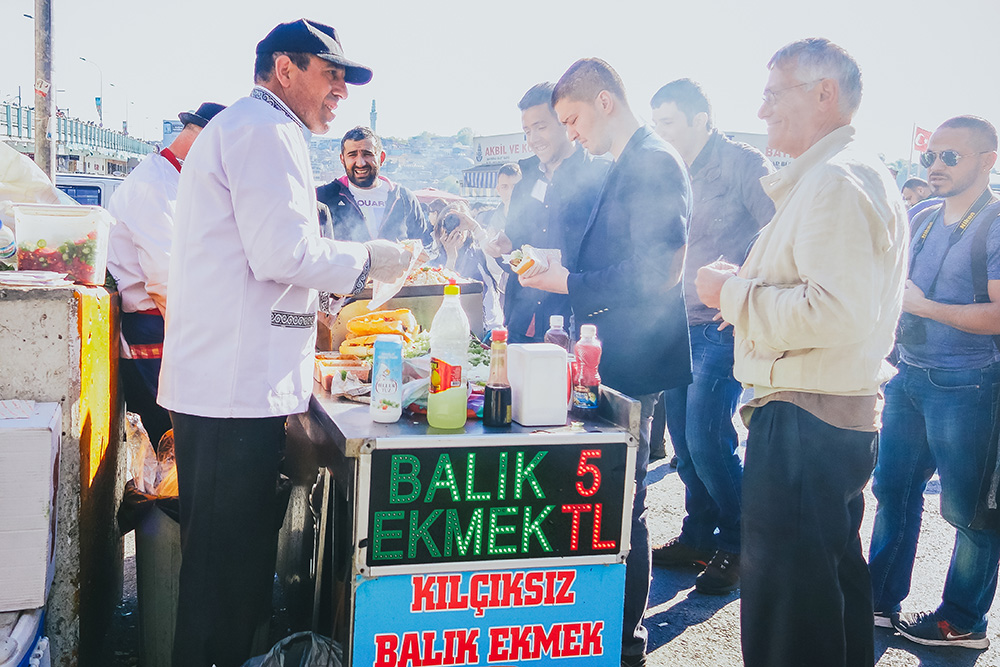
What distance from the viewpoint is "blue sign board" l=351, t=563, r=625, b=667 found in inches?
89.1


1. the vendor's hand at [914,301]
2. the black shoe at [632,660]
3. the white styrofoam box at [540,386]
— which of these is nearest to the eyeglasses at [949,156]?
the vendor's hand at [914,301]

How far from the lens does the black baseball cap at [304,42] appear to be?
96.7 inches

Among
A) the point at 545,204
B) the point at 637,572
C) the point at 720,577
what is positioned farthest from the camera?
the point at 545,204

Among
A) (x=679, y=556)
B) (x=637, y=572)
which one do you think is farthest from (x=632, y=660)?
(x=679, y=556)

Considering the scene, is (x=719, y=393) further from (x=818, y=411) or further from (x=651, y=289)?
(x=818, y=411)

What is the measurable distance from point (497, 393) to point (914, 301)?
86.2 inches

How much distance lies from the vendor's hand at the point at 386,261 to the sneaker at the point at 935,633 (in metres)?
2.82

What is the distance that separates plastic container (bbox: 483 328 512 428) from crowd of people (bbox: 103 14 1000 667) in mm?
533

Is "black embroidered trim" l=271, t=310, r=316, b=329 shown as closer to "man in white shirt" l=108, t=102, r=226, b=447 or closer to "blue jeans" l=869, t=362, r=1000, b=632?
"man in white shirt" l=108, t=102, r=226, b=447

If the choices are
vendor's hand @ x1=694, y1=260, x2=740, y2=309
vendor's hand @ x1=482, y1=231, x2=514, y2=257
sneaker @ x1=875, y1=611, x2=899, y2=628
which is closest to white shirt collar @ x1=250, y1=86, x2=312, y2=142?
vendor's hand @ x1=694, y1=260, x2=740, y2=309

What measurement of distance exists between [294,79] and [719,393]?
106 inches

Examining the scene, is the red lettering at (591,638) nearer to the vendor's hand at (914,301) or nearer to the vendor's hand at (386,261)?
the vendor's hand at (386,261)

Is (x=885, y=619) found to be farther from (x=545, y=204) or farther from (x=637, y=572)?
(x=545, y=204)

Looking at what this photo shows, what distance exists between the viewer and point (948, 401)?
3.30 m
